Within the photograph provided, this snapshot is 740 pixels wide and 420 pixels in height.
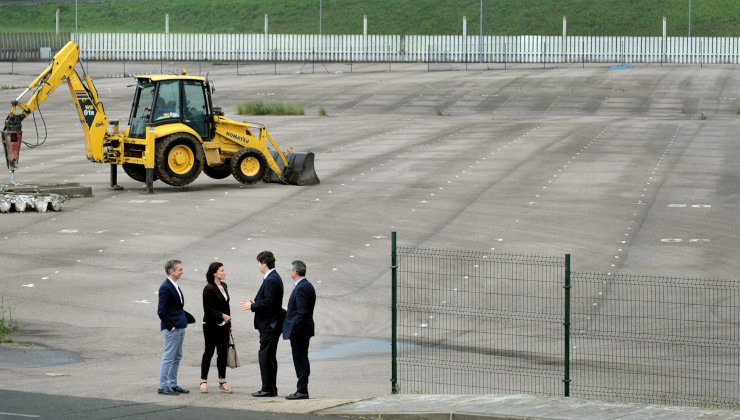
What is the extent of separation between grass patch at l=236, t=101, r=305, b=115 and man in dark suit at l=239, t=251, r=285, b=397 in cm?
3615

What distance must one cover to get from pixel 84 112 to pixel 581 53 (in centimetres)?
5336

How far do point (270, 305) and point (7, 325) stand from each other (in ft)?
20.8

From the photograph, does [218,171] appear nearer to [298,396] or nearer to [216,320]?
[216,320]

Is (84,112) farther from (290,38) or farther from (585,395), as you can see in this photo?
(290,38)

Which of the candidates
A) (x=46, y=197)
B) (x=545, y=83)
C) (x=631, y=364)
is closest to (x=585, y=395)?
(x=631, y=364)

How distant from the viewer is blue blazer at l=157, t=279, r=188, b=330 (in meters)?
13.9

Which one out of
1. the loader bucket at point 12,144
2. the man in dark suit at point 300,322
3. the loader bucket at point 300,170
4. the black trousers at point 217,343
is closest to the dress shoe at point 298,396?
the man in dark suit at point 300,322

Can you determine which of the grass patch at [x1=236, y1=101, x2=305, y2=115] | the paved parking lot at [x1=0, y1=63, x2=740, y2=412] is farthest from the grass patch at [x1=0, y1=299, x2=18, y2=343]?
the grass patch at [x1=236, y1=101, x2=305, y2=115]

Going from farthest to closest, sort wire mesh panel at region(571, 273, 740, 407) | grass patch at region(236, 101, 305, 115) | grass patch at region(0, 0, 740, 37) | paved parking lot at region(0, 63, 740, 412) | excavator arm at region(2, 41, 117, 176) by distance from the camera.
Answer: grass patch at region(0, 0, 740, 37)
grass patch at region(236, 101, 305, 115)
excavator arm at region(2, 41, 117, 176)
paved parking lot at region(0, 63, 740, 412)
wire mesh panel at region(571, 273, 740, 407)

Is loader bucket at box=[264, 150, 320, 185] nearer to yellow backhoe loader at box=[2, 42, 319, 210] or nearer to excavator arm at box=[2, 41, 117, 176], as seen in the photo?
yellow backhoe loader at box=[2, 42, 319, 210]

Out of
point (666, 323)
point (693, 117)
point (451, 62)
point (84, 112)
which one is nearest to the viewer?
point (666, 323)

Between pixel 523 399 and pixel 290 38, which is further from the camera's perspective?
pixel 290 38

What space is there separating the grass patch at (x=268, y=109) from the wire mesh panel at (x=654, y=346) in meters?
29.8

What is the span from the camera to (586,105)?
52562 mm
